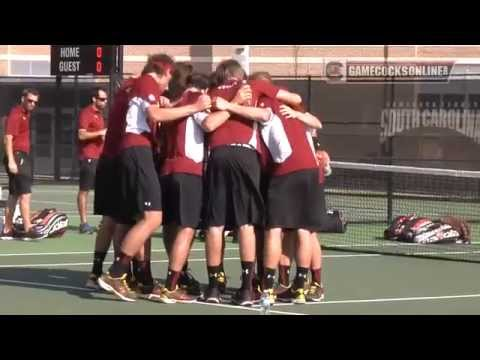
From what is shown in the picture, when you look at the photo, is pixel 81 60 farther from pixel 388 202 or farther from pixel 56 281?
pixel 56 281

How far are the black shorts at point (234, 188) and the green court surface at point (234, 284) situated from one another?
0.72 m

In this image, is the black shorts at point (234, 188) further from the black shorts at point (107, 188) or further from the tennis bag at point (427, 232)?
the tennis bag at point (427, 232)

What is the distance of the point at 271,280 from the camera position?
9297 mm

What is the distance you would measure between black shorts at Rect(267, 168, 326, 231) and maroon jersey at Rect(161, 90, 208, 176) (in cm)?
63

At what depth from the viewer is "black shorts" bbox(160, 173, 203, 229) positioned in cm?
919

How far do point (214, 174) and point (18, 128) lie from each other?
19.3ft

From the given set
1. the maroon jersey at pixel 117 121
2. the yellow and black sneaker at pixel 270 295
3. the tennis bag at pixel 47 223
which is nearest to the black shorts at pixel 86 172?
the tennis bag at pixel 47 223

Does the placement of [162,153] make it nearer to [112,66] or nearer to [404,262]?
[404,262]

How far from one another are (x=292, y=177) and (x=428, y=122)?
17.5m

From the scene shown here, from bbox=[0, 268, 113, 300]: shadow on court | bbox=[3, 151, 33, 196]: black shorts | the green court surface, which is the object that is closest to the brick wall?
bbox=[3, 151, 33, 196]: black shorts

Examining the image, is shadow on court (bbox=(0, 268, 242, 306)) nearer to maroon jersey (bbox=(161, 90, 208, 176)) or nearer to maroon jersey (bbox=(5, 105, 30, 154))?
maroon jersey (bbox=(161, 90, 208, 176))

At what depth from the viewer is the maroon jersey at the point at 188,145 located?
9188 millimetres
